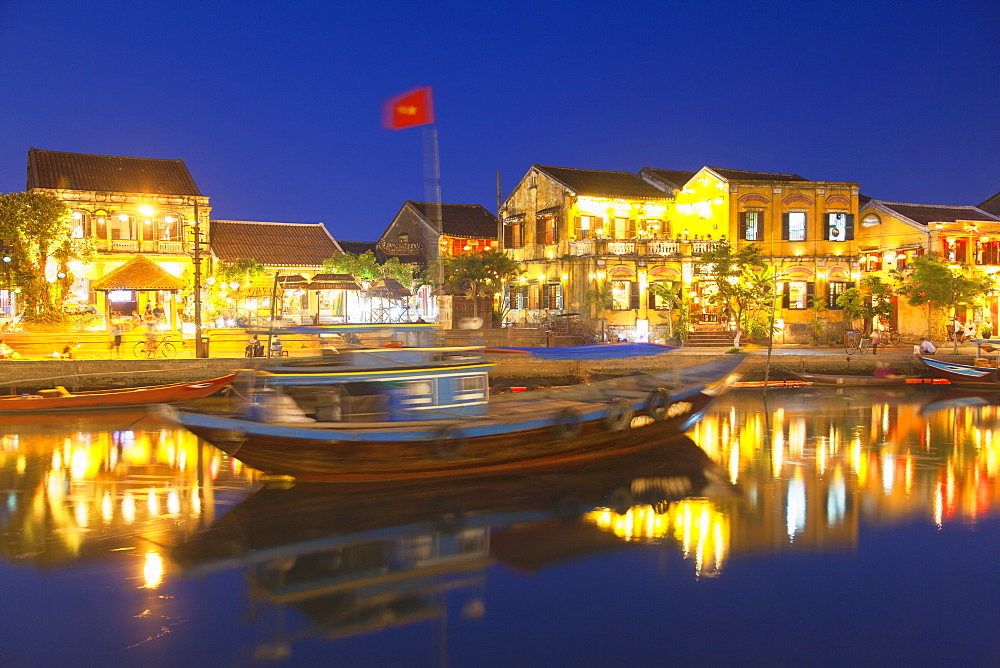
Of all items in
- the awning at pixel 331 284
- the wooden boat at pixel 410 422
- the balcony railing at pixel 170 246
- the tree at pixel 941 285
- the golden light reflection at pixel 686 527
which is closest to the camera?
the golden light reflection at pixel 686 527

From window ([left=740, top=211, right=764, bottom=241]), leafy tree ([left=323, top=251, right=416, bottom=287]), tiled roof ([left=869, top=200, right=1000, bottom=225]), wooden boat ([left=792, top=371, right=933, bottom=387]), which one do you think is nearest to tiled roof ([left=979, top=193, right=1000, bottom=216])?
tiled roof ([left=869, top=200, right=1000, bottom=225])

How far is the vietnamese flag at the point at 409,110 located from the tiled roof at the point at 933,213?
29.6 metres

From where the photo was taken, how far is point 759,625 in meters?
7.48

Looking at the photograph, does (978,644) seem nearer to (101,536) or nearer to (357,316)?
(101,536)

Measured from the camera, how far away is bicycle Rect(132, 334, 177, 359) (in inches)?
981

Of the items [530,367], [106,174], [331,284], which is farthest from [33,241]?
[530,367]

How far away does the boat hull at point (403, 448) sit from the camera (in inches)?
441

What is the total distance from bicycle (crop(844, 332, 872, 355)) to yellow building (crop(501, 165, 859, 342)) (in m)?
3.17

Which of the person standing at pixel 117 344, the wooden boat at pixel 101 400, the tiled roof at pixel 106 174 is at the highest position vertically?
the tiled roof at pixel 106 174

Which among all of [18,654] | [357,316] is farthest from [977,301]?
[18,654]

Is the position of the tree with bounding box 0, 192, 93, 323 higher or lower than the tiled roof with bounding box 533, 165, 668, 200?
lower

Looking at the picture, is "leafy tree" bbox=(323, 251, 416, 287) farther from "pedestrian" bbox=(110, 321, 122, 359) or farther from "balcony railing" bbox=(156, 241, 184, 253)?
"pedestrian" bbox=(110, 321, 122, 359)

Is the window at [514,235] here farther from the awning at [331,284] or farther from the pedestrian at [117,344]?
the pedestrian at [117,344]

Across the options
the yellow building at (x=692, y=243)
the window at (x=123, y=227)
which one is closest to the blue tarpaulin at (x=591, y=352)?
the yellow building at (x=692, y=243)
